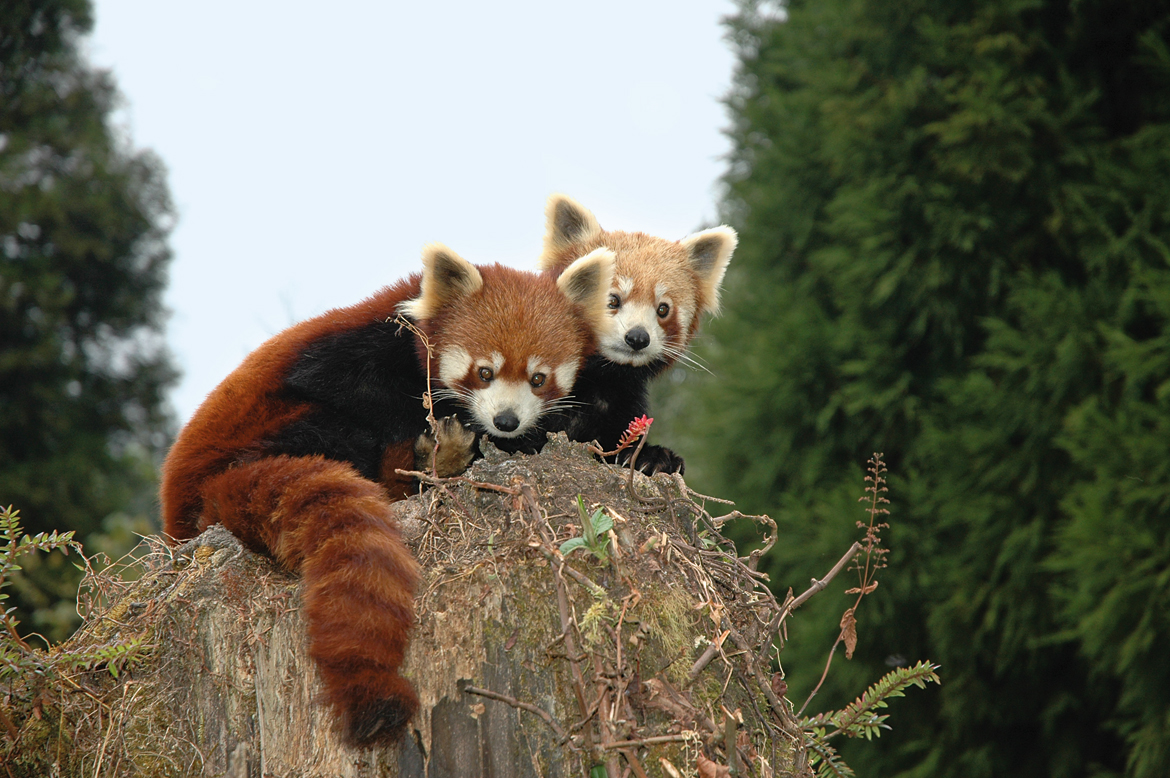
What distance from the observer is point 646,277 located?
4.34 meters

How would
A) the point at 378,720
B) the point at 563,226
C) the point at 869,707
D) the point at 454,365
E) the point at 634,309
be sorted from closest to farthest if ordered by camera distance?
the point at 378,720, the point at 869,707, the point at 454,365, the point at 634,309, the point at 563,226

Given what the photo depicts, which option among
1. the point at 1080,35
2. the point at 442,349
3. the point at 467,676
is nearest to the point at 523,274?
the point at 442,349

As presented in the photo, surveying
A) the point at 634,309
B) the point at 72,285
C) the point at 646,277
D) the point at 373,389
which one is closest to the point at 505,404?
the point at 373,389

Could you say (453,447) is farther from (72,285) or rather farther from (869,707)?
(72,285)

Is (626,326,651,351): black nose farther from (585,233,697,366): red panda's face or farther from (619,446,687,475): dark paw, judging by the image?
(619,446,687,475): dark paw

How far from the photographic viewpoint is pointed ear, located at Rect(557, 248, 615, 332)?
12.1ft

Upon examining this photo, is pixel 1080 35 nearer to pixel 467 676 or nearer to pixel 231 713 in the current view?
pixel 467 676

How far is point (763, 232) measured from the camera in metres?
7.36

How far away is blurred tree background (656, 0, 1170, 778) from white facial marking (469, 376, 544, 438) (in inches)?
131

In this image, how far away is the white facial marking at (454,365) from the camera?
3447 mm

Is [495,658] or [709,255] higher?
[709,255]

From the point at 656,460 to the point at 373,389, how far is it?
1.16 metres

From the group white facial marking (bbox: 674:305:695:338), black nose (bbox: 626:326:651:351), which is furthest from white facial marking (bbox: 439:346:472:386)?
white facial marking (bbox: 674:305:695:338)

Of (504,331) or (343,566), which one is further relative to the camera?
(504,331)
